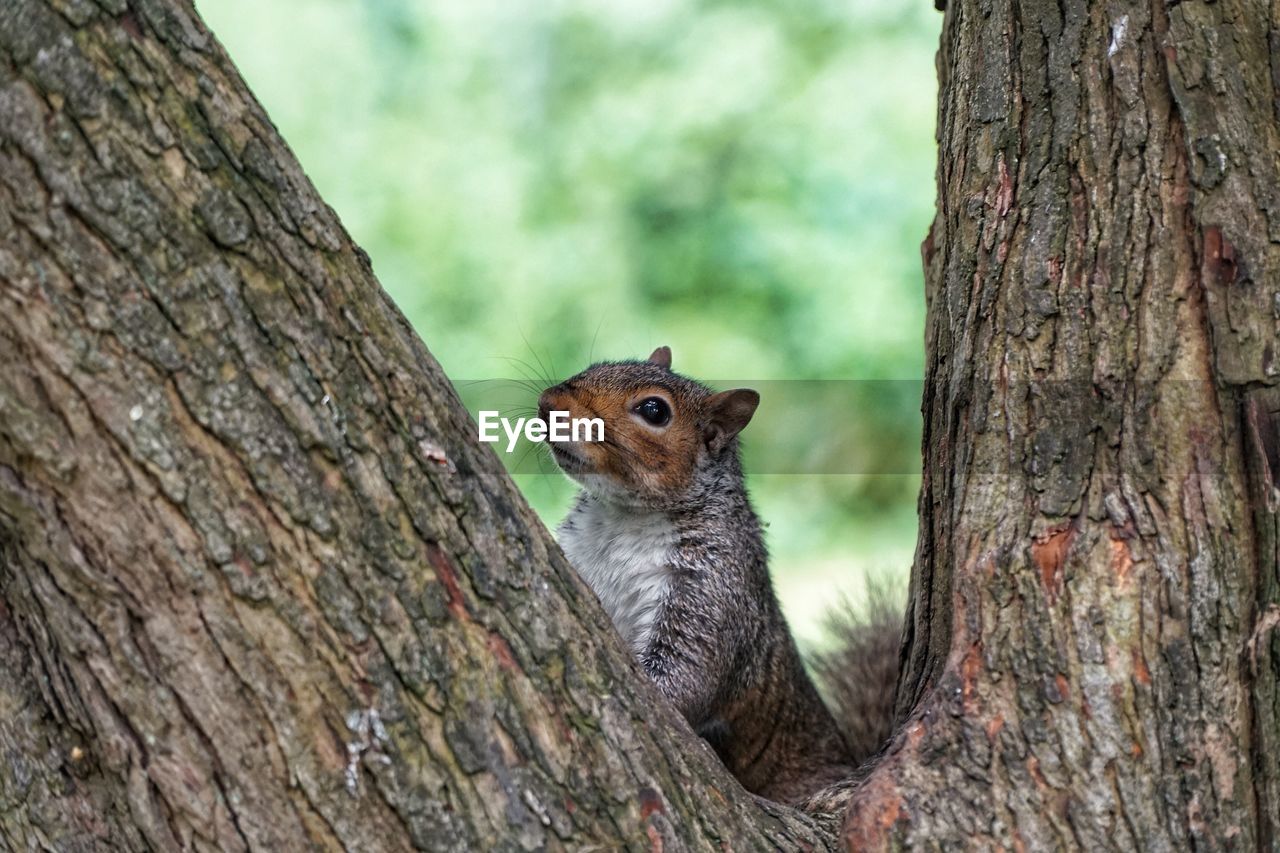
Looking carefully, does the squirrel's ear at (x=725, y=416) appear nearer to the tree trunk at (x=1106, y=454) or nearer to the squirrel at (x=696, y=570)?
the squirrel at (x=696, y=570)

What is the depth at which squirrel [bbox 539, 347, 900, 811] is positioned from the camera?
2.84 m

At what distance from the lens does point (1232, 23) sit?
213 cm

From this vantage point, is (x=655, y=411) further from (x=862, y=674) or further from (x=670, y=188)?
(x=670, y=188)

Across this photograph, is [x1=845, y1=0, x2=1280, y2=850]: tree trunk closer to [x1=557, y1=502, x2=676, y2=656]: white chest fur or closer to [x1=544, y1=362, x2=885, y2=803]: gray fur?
[x1=544, y1=362, x2=885, y2=803]: gray fur

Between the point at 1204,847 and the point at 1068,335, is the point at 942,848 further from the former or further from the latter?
the point at 1068,335

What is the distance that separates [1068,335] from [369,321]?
3.21 ft

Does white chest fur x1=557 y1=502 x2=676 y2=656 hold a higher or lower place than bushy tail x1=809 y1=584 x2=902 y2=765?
higher

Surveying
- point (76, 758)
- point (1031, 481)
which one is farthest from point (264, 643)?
point (1031, 481)

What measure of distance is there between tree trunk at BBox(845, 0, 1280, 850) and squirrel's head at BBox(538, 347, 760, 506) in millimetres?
788

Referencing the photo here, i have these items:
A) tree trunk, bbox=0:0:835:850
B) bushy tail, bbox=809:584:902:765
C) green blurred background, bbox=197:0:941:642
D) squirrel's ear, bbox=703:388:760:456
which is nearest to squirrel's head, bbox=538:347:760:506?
squirrel's ear, bbox=703:388:760:456

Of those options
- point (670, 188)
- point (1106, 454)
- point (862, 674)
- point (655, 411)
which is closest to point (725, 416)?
point (655, 411)

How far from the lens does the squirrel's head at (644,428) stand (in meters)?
2.84

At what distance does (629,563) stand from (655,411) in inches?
12.4

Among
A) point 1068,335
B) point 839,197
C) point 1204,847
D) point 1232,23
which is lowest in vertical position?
point 1204,847
